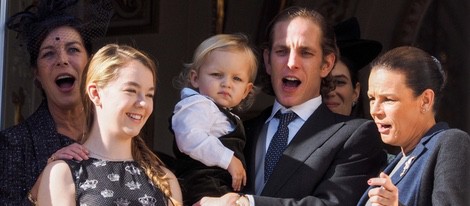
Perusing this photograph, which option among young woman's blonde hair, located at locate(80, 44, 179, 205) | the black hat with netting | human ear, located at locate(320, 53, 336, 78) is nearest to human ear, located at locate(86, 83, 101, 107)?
young woman's blonde hair, located at locate(80, 44, 179, 205)

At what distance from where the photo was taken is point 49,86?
474 centimetres

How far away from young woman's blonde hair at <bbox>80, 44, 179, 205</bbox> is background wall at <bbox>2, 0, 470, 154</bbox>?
1332 millimetres

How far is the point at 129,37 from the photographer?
22.0ft

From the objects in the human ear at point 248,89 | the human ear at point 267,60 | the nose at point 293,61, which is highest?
the nose at point 293,61

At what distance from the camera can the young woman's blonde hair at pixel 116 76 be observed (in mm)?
4059

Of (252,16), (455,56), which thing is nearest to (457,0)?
(455,56)

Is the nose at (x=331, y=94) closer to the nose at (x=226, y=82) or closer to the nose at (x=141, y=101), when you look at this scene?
the nose at (x=226, y=82)

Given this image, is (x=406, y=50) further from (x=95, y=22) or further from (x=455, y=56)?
(x=455, y=56)

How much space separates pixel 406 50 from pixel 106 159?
1.08 metres

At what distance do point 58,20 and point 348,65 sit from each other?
1.19 metres

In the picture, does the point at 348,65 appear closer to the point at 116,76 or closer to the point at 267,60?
the point at 267,60

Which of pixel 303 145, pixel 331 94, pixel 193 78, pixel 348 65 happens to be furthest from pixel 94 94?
pixel 348 65

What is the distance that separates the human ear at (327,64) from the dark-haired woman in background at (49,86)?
0.91 meters

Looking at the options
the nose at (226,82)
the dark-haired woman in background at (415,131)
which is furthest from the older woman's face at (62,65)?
the dark-haired woman in background at (415,131)
